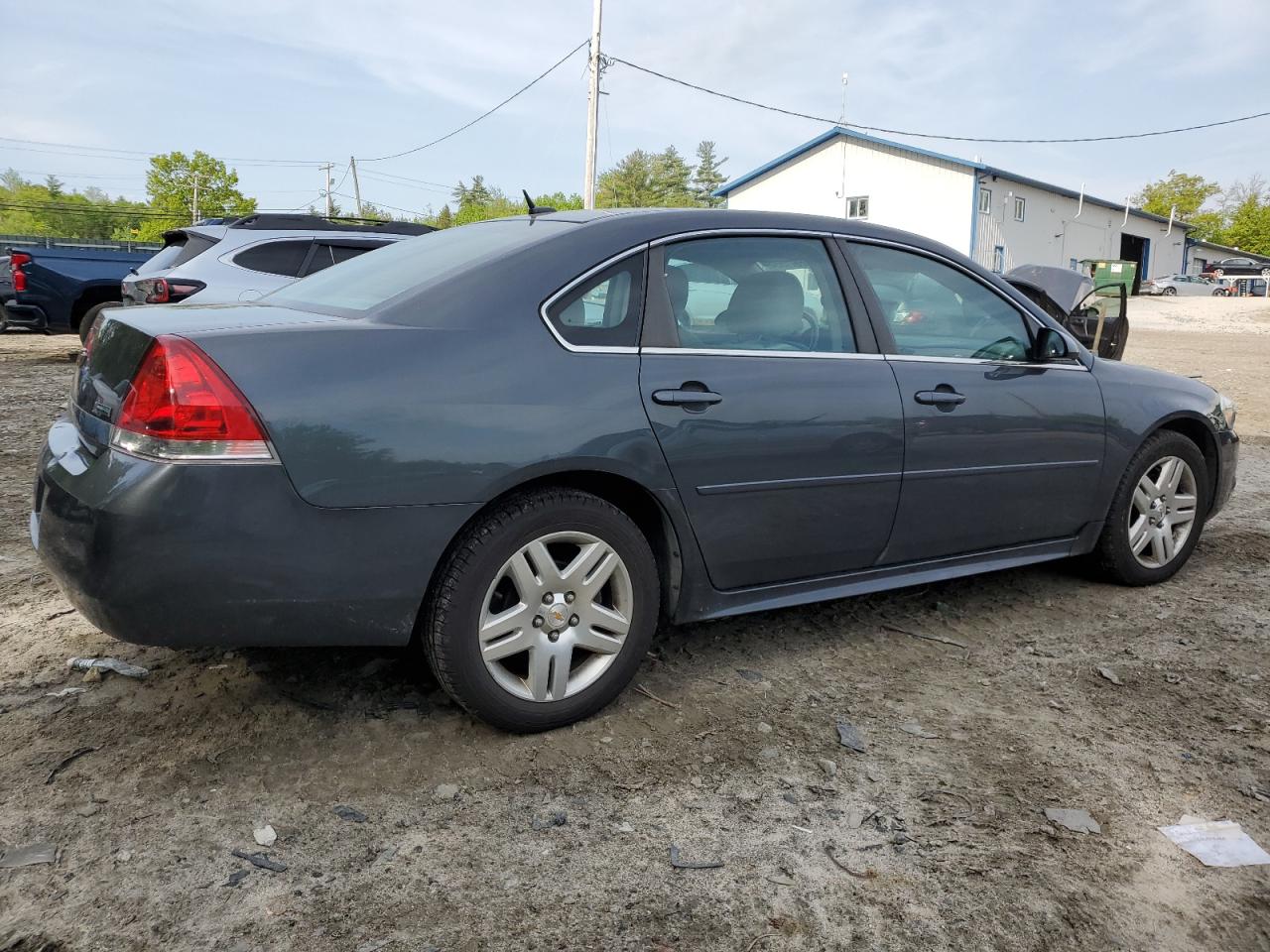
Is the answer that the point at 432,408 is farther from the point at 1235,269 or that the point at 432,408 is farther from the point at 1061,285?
the point at 1235,269

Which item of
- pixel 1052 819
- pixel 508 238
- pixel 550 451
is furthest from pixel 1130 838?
pixel 508 238

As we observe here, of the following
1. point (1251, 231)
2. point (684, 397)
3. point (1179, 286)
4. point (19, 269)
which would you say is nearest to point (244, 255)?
point (19, 269)

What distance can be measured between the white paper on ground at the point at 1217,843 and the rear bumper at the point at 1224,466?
8.40 ft

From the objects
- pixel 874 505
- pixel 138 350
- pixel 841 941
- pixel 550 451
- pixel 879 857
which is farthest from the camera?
pixel 874 505

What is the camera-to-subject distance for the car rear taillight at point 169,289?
7.99 metres

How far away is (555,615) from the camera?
286 cm

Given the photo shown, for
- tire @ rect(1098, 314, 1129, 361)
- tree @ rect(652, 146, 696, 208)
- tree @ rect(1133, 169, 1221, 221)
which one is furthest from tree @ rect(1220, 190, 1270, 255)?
tire @ rect(1098, 314, 1129, 361)

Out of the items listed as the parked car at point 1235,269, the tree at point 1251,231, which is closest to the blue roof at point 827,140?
the parked car at point 1235,269

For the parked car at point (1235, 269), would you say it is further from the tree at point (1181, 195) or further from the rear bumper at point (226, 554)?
the rear bumper at point (226, 554)

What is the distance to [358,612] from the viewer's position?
2611mm

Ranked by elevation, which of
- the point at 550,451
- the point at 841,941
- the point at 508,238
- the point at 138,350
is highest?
the point at 508,238

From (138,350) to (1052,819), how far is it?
8.56ft

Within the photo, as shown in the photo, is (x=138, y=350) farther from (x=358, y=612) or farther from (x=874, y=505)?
(x=874, y=505)

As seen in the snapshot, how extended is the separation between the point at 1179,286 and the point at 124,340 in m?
55.7
